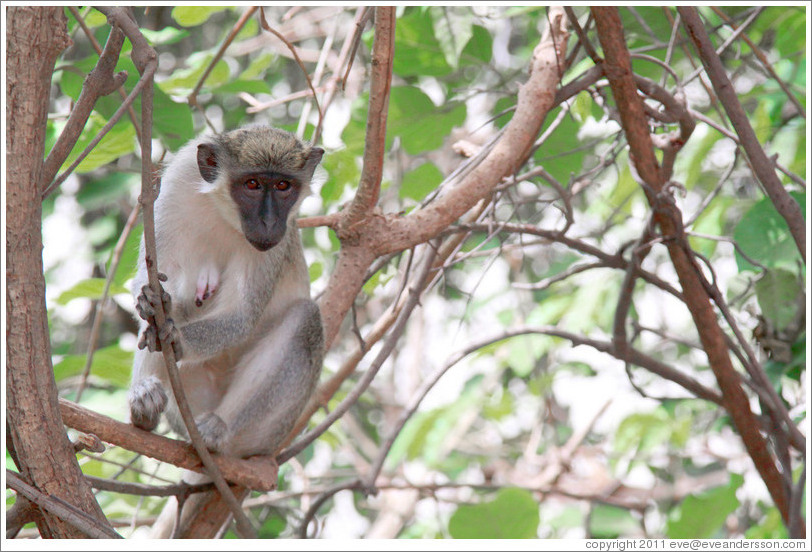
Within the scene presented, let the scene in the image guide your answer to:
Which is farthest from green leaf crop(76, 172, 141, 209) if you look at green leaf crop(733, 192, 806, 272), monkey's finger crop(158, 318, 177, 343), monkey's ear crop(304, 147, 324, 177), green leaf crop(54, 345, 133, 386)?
green leaf crop(733, 192, 806, 272)

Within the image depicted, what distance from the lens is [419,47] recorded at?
3.85 m

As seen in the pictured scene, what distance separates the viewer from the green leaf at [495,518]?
3.34 m

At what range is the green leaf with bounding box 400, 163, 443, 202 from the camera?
4.18 metres

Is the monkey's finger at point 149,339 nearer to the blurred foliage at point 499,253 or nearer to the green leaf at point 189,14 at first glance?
the blurred foliage at point 499,253

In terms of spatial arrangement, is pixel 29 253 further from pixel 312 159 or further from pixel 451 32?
pixel 451 32

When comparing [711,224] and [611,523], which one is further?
[611,523]

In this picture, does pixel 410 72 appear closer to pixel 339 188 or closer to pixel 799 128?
pixel 339 188

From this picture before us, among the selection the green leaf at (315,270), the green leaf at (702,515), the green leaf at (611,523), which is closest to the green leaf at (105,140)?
the green leaf at (315,270)

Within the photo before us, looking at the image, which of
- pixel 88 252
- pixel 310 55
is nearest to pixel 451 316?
pixel 310 55

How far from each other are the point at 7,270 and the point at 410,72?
2285mm

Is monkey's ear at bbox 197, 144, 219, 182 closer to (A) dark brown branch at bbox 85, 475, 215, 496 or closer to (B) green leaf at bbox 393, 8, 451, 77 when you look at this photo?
(B) green leaf at bbox 393, 8, 451, 77

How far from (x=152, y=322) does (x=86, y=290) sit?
Result: 1220 mm

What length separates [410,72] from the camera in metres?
3.90

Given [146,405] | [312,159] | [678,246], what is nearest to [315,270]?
[312,159]
